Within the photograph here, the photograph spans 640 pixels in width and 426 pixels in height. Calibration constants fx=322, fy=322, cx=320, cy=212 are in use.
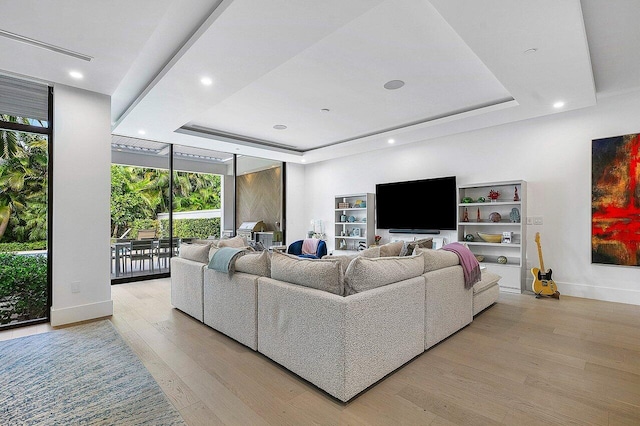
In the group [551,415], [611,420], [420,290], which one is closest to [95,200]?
[420,290]

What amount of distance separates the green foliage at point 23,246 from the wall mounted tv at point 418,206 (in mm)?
5463

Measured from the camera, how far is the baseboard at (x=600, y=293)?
4234mm

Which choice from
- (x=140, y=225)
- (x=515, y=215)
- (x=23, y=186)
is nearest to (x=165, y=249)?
(x=140, y=225)

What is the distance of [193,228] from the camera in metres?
6.89

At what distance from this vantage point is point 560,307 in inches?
162

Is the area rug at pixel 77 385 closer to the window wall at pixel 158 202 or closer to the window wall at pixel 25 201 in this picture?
the window wall at pixel 25 201

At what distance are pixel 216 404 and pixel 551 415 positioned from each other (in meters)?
2.03

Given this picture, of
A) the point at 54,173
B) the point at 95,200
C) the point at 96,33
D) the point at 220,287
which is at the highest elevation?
the point at 96,33

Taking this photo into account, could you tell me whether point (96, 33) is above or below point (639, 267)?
above

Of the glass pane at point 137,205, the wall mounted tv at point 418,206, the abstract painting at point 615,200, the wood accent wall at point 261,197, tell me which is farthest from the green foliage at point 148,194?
the abstract painting at point 615,200

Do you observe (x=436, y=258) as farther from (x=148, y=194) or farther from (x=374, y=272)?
(x=148, y=194)

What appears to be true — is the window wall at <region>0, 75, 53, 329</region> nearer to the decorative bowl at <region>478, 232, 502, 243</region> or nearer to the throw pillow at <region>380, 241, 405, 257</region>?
the throw pillow at <region>380, 241, 405, 257</region>

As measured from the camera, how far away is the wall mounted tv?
5793 mm

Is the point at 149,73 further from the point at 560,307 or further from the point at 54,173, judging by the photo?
the point at 560,307
